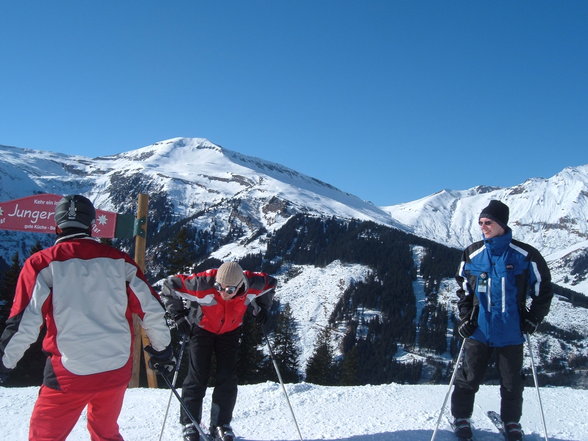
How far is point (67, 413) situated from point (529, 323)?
401 cm

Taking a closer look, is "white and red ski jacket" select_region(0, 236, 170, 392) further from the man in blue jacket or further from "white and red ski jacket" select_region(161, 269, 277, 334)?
the man in blue jacket

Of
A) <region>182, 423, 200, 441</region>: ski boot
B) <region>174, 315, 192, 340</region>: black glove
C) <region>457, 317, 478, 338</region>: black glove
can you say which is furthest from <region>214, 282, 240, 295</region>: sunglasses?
<region>457, 317, 478, 338</region>: black glove

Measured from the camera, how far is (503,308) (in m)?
4.24

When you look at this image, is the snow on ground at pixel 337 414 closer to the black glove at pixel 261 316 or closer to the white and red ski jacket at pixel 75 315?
the black glove at pixel 261 316

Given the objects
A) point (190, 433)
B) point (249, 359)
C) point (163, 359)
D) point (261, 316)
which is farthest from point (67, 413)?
point (249, 359)

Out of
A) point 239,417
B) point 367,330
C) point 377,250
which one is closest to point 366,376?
point 367,330

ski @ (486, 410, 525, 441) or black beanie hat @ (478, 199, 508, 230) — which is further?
ski @ (486, 410, 525, 441)

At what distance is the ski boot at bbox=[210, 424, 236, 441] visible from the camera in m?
4.42

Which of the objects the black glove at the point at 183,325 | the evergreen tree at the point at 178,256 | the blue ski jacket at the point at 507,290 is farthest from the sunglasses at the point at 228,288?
the evergreen tree at the point at 178,256

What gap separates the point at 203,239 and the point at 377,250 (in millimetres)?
76469

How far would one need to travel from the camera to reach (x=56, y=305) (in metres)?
3.08

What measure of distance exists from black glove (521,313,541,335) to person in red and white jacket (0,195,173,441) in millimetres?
3468

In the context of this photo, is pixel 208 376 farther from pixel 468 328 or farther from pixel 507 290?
pixel 507 290

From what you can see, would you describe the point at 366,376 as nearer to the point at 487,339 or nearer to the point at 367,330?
the point at 367,330
